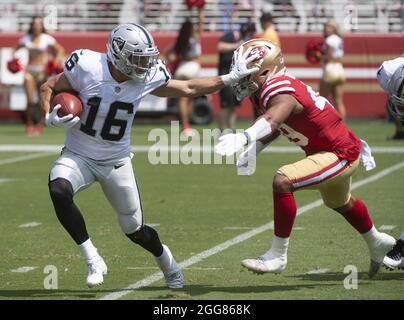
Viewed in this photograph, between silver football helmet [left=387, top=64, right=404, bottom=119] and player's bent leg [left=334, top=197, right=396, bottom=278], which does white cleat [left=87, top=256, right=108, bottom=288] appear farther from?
silver football helmet [left=387, top=64, right=404, bottom=119]

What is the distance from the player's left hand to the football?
919 millimetres

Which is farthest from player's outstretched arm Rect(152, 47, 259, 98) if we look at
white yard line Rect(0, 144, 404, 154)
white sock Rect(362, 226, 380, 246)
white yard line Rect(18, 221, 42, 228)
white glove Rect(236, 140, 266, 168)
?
white yard line Rect(0, 144, 404, 154)

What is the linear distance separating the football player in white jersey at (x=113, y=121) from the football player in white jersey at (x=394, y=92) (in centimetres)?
85

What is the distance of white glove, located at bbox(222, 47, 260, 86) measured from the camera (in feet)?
21.2

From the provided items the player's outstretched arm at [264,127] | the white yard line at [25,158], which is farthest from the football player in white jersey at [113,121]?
the white yard line at [25,158]

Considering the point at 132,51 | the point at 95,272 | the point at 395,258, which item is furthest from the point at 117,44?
the point at 395,258

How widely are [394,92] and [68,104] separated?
1.97m

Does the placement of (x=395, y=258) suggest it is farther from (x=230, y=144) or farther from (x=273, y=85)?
(x=230, y=144)

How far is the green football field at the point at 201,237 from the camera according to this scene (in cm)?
640

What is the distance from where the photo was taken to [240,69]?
21.2 ft

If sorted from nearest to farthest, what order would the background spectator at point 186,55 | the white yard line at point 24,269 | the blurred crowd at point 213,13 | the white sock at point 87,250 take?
the white sock at point 87,250 < the white yard line at point 24,269 < the background spectator at point 186,55 < the blurred crowd at point 213,13

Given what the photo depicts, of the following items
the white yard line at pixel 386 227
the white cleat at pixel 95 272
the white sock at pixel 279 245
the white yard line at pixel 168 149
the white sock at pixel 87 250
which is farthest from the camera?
the white yard line at pixel 168 149

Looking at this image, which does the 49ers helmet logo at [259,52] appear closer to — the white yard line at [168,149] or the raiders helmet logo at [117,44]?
the raiders helmet logo at [117,44]
